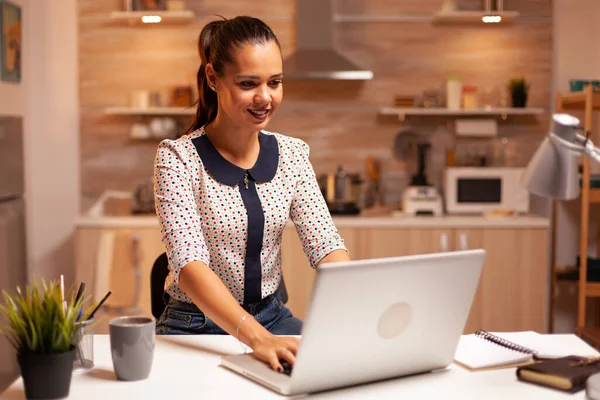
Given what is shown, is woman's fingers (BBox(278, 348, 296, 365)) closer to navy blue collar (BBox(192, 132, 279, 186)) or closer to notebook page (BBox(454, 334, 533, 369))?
notebook page (BBox(454, 334, 533, 369))

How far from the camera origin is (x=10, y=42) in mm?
3906

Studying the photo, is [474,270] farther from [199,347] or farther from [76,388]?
[76,388]

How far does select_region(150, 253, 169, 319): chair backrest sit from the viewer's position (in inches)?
87.0

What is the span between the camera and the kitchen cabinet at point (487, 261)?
399 cm

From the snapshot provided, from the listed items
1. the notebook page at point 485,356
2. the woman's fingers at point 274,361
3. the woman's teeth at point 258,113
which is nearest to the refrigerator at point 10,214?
the woman's teeth at point 258,113

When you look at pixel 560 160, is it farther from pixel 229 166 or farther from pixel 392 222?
pixel 392 222

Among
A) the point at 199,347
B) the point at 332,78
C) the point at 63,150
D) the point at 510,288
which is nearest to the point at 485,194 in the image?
the point at 510,288

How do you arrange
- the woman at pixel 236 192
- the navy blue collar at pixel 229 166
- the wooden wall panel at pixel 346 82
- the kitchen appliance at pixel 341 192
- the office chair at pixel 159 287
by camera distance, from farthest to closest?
the wooden wall panel at pixel 346 82, the kitchen appliance at pixel 341 192, the office chair at pixel 159 287, the navy blue collar at pixel 229 166, the woman at pixel 236 192

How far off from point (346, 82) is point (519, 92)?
37.9 inches

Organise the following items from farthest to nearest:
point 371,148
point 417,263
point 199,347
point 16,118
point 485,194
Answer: point 371,148
point 485,194
point 16,118
point 199,347
point 417,263

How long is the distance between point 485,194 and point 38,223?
251 centimetres

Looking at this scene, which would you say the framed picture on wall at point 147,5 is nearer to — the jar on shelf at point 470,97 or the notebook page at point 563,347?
the jar on shelf at point 470,97

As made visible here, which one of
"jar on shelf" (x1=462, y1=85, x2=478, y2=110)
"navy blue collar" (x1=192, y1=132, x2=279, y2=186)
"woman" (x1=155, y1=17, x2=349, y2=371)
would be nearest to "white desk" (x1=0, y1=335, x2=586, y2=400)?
"woman" (x1=155, y1=17, x2=349, y2=371)

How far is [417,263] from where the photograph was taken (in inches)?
51.6
